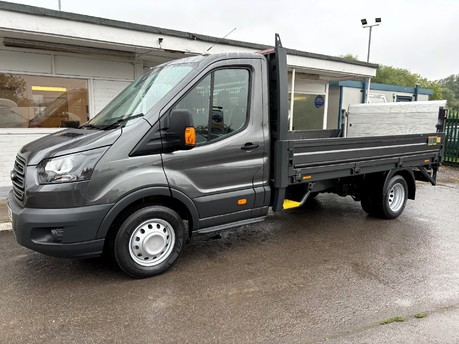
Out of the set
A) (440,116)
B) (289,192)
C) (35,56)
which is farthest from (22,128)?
(440,116)

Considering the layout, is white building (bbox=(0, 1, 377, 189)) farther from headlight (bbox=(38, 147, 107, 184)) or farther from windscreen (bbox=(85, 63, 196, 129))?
headlight (bbox=(38, 147, 107, 184))

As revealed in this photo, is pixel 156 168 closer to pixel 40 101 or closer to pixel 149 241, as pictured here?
pixel 149 241

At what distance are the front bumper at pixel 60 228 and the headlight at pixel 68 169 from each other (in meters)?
0.28

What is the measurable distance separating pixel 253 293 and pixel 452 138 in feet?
41.2

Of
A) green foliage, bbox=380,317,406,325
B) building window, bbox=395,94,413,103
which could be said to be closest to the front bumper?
green foliage, bbox=380,317,406,325

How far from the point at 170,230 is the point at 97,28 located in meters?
4.98

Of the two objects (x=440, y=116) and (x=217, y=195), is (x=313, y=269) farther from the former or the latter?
(x=440, y=116)

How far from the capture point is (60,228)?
10.6ft

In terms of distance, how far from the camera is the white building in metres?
6.52

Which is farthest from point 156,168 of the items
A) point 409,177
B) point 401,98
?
point 401,98

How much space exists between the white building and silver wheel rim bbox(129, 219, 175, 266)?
3922 millimetres

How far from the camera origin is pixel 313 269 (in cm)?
406

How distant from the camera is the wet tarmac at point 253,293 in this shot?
9.32 feet

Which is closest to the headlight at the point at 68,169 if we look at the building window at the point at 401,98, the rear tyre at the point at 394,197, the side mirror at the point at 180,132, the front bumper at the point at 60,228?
the front bumper at the point at 60,228
